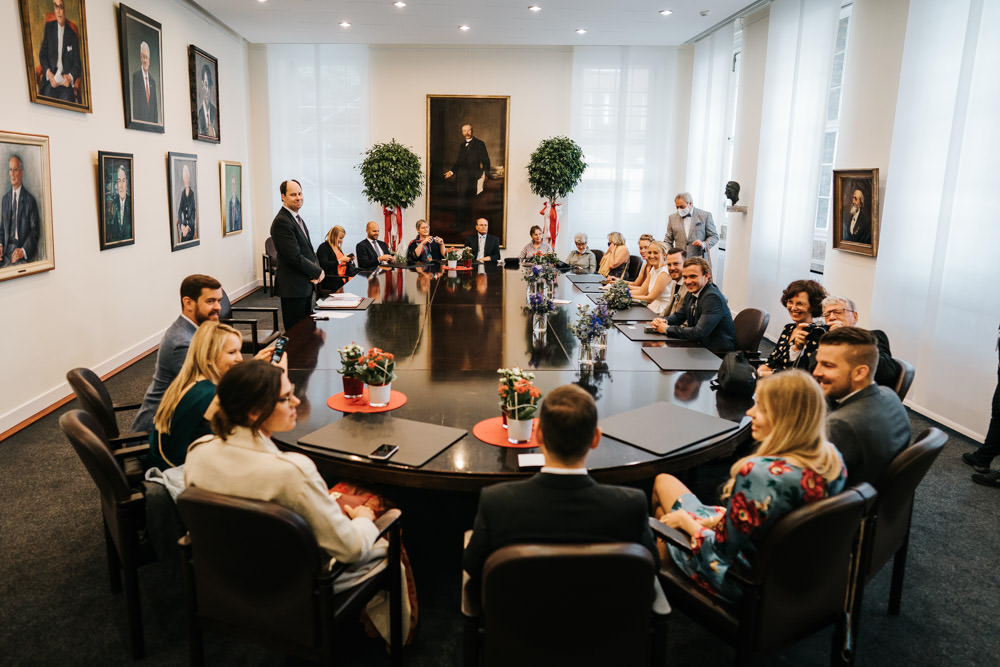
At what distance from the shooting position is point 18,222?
A: 4801 mm

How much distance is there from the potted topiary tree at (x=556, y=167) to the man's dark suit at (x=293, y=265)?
17.2 ft

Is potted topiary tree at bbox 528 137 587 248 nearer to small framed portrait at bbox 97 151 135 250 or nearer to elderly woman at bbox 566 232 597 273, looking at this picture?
elderly woman at bbox 566 232 597 273

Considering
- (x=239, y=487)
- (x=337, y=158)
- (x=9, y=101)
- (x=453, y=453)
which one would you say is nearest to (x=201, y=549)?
(x=239, y=487)

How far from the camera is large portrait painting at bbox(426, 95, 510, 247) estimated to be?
10898 mm

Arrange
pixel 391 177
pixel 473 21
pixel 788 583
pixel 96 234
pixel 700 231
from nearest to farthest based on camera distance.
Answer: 1. pixel 788 583
2. pixel 96 234
3. pixel 473 21
4. pixel 700 231
5. pixel 391 177

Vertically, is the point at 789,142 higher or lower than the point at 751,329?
higher

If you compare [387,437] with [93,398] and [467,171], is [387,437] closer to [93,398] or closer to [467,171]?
[93,398]

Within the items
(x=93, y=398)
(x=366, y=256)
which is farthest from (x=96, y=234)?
(x=93, y=398)

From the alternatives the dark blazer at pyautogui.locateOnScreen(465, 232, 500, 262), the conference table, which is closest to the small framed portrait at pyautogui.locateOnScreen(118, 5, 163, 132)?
the conference table

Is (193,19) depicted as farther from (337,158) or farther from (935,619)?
(935,619)

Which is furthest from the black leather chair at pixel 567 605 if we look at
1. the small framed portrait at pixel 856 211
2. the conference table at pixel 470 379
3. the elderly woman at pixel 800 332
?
the small framed portrait at pixel 856 211

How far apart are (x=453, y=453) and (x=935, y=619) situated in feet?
7.03

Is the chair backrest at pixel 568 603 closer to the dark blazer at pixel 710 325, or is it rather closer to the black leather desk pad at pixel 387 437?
the black leather desk pad at pixel 387 437

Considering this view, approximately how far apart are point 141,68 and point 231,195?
2.99 metres
